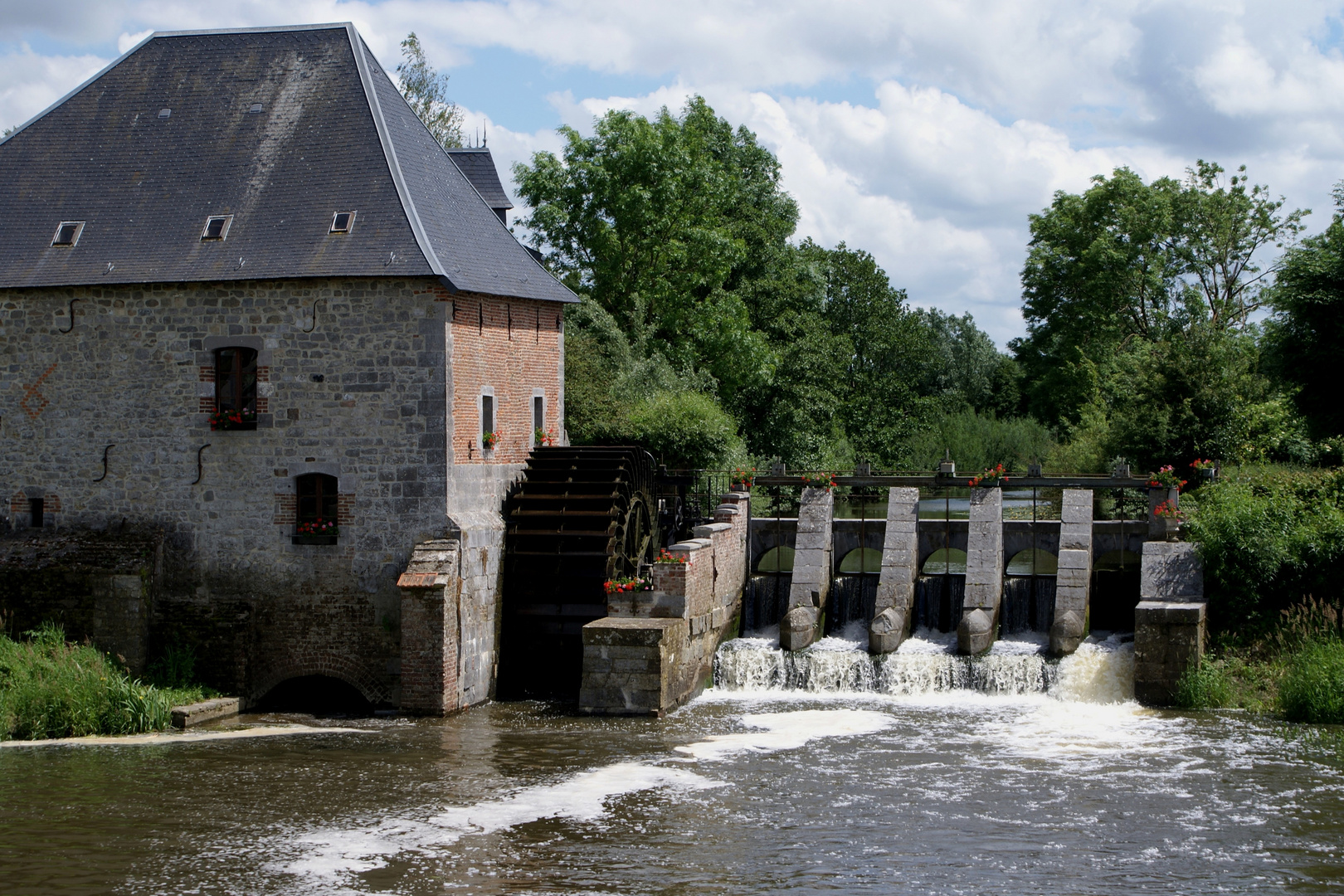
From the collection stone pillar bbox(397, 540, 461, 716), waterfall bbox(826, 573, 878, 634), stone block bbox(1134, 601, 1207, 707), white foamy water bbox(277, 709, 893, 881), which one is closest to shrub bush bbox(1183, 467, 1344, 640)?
stone block bbox(1134, 601, 1207, 707)

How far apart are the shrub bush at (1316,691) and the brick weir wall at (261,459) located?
989 centimetres

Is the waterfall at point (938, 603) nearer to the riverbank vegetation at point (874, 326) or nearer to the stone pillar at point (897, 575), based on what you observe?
the stone pillar at point (897, 575)

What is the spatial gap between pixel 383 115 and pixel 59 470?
21.3ft

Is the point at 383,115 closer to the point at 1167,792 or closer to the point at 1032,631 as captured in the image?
the point at 1032,631

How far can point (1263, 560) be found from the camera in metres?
17.3

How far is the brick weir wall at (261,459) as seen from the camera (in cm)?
1686

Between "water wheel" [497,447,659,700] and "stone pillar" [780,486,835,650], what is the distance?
254cm

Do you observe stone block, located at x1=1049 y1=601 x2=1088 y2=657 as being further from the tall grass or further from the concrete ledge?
the tall grass

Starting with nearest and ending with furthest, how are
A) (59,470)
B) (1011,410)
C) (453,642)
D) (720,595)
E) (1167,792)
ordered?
(1167,792) < (453,642) < (59,470) < (720,595) < (1011,410)

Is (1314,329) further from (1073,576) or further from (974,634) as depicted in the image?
(974,634)

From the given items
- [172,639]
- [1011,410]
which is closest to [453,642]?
[172,639]

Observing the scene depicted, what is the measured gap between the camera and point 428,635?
16.1 meters

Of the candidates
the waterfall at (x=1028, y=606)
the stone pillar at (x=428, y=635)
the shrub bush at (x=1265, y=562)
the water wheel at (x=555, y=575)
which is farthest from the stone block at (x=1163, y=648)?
the stone pillar at (x=428, y=635)

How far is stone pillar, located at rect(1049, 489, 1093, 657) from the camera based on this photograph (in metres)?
17.7
